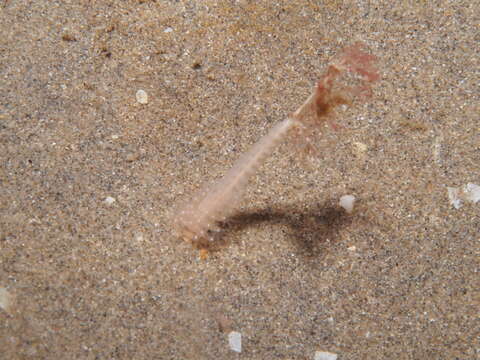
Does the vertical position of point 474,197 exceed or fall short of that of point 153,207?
it exceeds it

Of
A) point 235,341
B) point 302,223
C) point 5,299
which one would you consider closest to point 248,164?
point 302,223

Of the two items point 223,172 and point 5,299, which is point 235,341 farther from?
point 5,299

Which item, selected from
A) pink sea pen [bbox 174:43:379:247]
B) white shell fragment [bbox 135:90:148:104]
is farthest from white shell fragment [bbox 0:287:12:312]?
white shell fragment [bbox 135:90:148:104]

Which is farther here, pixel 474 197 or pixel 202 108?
pixel 202 108

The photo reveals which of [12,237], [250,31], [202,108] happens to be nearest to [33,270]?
[12,237]

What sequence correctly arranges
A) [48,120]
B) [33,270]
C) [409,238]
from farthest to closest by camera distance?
[48,120] < [409,238] < [33,270]

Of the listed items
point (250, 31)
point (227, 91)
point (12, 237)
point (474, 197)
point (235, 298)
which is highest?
point (250, 31)

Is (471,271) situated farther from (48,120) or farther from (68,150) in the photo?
(48,120)
